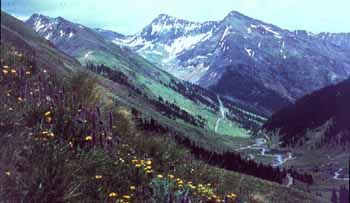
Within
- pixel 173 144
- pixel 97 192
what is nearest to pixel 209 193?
pixel 97 192

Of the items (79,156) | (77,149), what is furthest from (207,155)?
(79,156)

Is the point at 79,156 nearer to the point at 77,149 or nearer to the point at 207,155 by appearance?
the point at 77,149

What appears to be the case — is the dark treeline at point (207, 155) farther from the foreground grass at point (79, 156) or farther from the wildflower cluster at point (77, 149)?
the wildflower cluster at point (77, 149)

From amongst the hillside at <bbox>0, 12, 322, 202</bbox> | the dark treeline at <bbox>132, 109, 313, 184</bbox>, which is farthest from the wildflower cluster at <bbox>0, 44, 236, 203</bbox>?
the dark treeline at <bbox>132, 109, 313, 184</bbox>

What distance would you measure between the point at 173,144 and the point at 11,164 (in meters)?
6.65

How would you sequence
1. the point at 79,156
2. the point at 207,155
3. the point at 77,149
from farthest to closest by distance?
the point at 207,155 < the point at 77,149 < the point at 79,156

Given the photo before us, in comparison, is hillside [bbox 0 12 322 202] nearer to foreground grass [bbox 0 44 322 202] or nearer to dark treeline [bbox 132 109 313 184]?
foreground grass [bbox 0 44 322 202]

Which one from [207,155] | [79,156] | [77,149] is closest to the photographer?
[79,156]

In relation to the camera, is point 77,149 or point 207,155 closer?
point 77,149

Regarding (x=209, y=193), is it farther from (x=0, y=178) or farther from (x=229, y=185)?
(x=0, y=178)

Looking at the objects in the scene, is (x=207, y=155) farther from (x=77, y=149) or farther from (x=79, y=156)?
(x=79, y=156)

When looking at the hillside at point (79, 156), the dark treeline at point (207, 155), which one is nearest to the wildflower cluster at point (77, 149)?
the hillside at point (79, 156)

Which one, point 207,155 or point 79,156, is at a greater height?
point 79,156

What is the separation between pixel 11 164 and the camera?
7480mm
